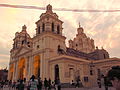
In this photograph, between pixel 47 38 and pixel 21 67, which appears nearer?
pixel 47 38

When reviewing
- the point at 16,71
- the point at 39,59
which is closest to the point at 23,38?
the point at 16,71

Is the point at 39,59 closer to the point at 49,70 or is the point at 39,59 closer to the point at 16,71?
the point at 49,70

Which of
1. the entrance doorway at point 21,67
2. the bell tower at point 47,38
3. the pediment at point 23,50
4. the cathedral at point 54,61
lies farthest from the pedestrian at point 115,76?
the entrance doorway at point 21,67

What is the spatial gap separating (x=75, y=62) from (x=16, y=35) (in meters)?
30.9

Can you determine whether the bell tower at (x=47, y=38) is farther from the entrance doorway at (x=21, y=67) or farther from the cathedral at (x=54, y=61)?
the entrance doorway at (x=21, y=67)

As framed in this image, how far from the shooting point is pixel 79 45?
214 feet

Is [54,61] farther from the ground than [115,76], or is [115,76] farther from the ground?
[54,61]

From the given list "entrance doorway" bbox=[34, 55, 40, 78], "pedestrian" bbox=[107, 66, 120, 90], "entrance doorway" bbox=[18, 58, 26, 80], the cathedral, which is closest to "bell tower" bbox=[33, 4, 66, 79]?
the cathedral

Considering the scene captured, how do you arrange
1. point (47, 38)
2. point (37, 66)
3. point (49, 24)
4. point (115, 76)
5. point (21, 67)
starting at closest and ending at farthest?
point (115, 76), point (47, 38), point (49, 24), point (37, 66), point (21, 67)

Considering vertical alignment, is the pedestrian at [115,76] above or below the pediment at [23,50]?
below

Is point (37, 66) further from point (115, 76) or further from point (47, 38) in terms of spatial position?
point (115, 76)

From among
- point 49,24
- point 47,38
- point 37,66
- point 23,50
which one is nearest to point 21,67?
point 23,50

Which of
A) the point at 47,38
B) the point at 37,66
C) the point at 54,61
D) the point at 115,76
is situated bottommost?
the point at 115,76

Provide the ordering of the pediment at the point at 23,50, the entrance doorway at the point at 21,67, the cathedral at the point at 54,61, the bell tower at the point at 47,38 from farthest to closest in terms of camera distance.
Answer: the entrance doorway at the point at 21,67
the pediment at the point at 23,50
the bell tower at the point at 47,38
the cathedral at the point at 54,61
